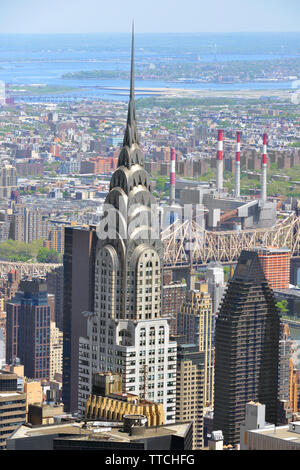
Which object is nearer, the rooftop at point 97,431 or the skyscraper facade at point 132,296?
the rooftop at point 97,431

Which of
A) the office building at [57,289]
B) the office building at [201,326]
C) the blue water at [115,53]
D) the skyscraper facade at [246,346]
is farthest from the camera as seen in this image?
the blue water at [115,53]

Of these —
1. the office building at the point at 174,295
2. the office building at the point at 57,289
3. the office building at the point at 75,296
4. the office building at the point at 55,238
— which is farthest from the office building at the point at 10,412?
the office building at the point at 55,238

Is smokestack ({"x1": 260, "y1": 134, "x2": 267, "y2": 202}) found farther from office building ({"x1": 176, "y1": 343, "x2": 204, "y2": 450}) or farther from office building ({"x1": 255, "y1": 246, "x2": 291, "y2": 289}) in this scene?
office building ({"x1": 176, "y1": 343, "x2": 204, "y2": 450})

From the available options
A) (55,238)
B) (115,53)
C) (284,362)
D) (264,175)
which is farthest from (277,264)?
(115,53)

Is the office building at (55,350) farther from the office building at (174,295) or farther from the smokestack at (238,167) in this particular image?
the smokestack at (238,167)

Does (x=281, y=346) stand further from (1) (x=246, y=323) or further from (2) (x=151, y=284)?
(2) (x=151, y=284)

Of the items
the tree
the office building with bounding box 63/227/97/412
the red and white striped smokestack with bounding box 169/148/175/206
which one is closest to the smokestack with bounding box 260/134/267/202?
the red and white striped smokestack with bounding box 169/148/175/206

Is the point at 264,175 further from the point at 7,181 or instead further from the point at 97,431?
the point at 97,431
